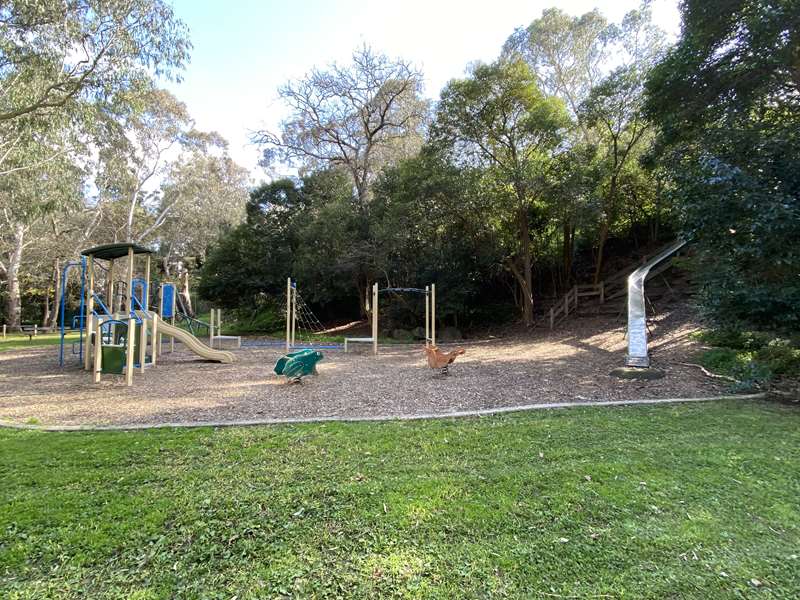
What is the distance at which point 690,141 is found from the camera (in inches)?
357

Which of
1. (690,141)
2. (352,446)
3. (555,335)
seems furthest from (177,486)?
(555,335)

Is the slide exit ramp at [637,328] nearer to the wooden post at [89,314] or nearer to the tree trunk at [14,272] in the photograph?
the wooden post at [89,314]

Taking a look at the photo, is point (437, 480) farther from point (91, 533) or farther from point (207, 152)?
point (207, 152)

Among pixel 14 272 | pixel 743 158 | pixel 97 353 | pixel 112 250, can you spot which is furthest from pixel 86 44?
pixel 14 272

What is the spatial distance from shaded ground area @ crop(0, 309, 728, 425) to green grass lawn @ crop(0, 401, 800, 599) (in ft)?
4.42

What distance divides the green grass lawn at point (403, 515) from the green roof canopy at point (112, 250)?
577cm

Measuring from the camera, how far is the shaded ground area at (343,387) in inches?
208

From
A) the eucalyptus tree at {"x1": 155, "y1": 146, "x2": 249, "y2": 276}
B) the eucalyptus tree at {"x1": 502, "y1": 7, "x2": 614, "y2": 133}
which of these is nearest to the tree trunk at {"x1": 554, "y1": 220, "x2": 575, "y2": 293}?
the eucalyptus tree at {"x1": 502, "y1": 7, "x2": 614, "y2": 133}

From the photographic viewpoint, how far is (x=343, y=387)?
694cm

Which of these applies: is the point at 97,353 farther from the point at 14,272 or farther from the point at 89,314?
the point at 14,272

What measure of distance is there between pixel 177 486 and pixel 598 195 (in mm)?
14901

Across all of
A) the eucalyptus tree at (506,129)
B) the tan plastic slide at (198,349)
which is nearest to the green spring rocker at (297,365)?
the tan plastic slide at (198,349)

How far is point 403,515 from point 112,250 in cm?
949

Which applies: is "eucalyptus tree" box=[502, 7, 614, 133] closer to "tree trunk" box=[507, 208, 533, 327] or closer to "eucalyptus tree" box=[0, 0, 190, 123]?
"tree trunk" box=[507, 208, 533, 327]
